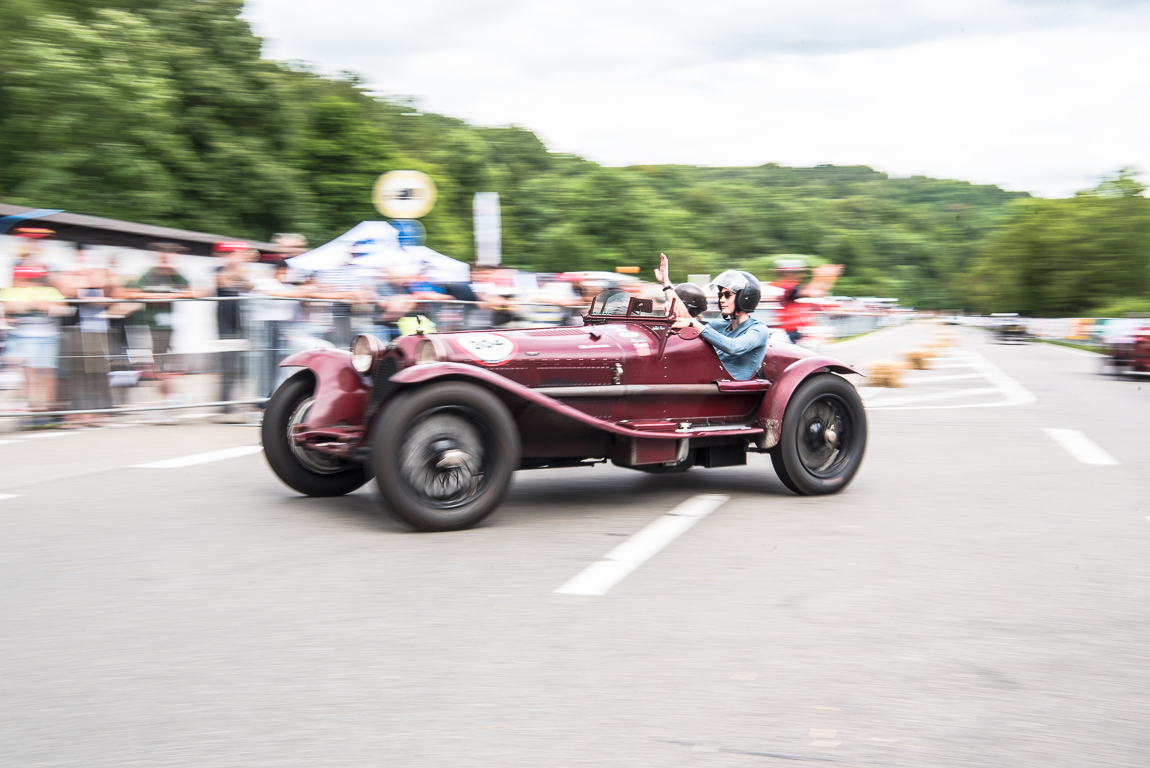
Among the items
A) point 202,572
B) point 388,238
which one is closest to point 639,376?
point 202,572

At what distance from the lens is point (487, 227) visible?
20812mm

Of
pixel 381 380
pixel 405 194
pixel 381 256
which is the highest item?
pixel 405 194

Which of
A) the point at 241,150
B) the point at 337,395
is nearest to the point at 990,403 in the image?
the point at 337,395

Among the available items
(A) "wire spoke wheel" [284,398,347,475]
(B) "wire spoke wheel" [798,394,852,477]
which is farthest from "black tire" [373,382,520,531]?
(B) "wire spoke wheel" [798,394,852,477]

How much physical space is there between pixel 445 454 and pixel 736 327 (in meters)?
2.47

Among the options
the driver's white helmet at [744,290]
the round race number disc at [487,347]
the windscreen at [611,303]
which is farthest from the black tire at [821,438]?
the round race number disc at [487,347]

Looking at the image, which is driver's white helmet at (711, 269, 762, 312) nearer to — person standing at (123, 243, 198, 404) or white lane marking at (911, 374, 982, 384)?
person standing at (123, 243, 198, 404)

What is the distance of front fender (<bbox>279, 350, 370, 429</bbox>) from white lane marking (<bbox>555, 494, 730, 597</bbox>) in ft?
5.78

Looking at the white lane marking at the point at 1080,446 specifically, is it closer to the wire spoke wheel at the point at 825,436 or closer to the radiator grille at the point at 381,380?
the wire spoke wheel at the point at 825,436

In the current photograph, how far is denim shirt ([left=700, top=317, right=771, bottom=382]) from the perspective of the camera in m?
6.83

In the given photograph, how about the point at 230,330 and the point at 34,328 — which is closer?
the point at 34,328

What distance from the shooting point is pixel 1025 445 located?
9648 millimetres

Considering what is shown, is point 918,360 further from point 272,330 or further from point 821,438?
point 821,438

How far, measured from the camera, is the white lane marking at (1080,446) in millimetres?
8789
